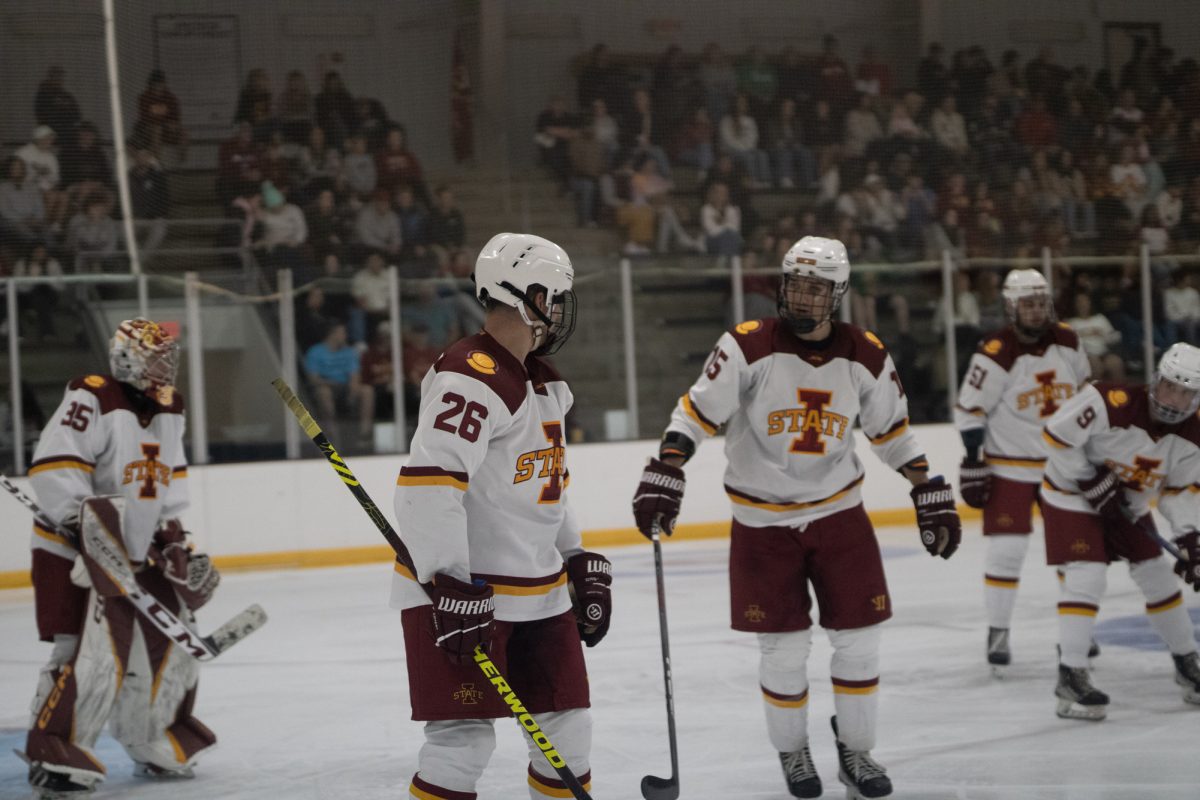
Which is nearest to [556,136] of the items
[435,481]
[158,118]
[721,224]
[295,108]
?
[721,224]

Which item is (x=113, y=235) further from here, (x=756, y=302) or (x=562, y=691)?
(x=562, y=691)

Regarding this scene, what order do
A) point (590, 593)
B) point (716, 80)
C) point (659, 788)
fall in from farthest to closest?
point (716, 80) → point (659, 788) → point (590, 593)

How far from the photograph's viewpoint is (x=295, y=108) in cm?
970

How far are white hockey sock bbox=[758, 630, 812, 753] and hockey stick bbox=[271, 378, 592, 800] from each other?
3.18 feet

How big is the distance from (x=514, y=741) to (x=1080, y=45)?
9033mm

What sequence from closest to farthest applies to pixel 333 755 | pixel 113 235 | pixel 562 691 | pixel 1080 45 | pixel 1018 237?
pixel 562 691
pixel 333 755
pixel 113 235
pixel 1018 237
pixel 1080 45

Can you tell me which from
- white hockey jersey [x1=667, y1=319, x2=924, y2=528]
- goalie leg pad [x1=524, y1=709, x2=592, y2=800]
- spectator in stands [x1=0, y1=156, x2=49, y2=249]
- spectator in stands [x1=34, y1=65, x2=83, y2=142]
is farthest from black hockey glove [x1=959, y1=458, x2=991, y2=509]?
spectator in stands [x1=34, y1=65, x2=83, y2=142]

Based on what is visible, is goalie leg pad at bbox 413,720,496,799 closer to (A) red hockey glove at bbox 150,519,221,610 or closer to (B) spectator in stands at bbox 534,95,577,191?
(A) red hockey glove at bbox 150,519,221,610

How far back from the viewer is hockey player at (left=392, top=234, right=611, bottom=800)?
2379 millimetres

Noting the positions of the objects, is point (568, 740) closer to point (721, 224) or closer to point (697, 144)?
point (721, 224)

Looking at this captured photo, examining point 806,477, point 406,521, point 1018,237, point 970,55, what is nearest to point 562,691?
point 406,521

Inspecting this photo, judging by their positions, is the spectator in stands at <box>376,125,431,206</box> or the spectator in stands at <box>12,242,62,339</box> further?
the spectator in stands at <box>376,125,431,206</box>

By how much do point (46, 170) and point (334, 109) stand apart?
2170 mm

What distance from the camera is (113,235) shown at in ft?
26.8
